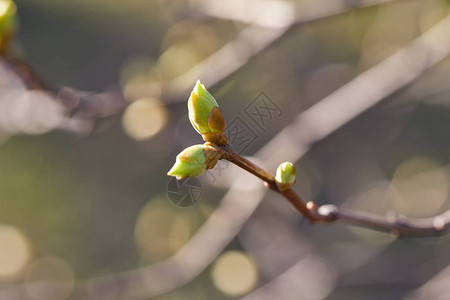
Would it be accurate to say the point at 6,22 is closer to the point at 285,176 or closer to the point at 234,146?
the point at 234,146

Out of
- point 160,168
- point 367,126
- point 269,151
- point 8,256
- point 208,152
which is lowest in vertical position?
point 208,152

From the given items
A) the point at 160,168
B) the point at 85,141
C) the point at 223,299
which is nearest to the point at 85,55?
the point at 85,141

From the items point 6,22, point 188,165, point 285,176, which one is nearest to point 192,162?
point 188,165

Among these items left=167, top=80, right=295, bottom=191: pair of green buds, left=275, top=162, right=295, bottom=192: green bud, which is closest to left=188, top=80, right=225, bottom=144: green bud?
left=167, top=80, right=295, bottom=191: pair of green buds

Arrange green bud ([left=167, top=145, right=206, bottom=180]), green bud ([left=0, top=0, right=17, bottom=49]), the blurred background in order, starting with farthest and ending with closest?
1. the blurred background
2. green bud ([left=0, top=0, right=17, bottom=49])
3. green bud ([left=167, top=145, right=206, bottom=180])

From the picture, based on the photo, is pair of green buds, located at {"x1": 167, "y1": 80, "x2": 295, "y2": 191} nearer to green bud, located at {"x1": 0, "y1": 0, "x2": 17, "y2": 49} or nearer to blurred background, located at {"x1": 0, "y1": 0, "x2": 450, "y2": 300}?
blurred background, located at {"x1": 0, "y1": 0, "x2": 450, "y2": 300}

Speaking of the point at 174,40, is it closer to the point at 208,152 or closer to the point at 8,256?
the point at 8,256
